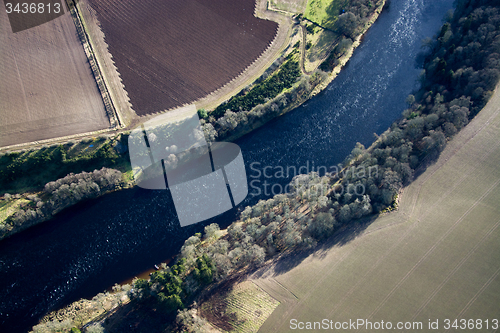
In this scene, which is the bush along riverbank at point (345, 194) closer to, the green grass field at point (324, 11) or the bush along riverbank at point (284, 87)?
the bush along riverbank at point (284, 87)

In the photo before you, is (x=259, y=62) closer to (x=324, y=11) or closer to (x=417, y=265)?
(x=324, y=11)

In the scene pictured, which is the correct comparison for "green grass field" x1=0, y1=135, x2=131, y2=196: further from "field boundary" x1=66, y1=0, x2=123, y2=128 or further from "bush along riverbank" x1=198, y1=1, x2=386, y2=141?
"bush along riverbank" x1=198, y1=1, x2=386, y2=141

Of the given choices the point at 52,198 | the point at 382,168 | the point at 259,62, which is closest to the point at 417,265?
the point at 382,168

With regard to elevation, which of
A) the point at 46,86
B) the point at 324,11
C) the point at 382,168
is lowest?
the point at 382,168

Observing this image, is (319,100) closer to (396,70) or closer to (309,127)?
(309,127)

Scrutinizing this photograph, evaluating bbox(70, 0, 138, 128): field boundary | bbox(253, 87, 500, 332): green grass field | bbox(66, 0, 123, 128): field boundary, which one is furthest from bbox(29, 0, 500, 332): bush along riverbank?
bbox(70, 0, 138, 128): field boundary

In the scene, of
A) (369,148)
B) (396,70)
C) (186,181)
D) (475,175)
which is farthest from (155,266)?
(396,70)
